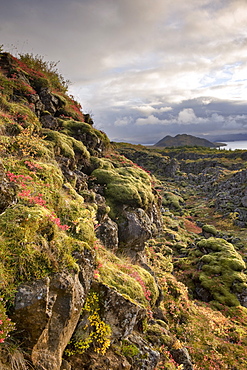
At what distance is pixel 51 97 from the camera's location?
2100cm

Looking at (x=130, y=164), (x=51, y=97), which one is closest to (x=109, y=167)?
(x=130, y=164)

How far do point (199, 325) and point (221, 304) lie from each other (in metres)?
4.70

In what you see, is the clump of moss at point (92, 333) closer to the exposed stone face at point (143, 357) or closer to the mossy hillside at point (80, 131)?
the exposed stone face at point (143, 357)

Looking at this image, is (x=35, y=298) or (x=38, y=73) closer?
(x=35, y=298)

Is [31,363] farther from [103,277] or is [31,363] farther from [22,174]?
[22,174]

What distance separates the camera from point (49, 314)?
17.1 ft

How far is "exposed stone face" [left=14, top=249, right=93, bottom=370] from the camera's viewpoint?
4941 mm

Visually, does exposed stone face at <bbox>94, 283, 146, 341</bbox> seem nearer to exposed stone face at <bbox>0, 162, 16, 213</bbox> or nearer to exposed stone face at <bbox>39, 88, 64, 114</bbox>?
exposed stone face at <bbox>0, 162, 16, 213</bbox>

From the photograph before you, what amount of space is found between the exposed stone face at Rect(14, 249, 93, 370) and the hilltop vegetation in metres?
0.03

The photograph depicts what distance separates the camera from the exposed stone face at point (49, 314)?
4.94 metres

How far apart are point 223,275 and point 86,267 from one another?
17.2 meters

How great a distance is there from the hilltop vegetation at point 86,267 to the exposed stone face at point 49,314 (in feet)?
0.08

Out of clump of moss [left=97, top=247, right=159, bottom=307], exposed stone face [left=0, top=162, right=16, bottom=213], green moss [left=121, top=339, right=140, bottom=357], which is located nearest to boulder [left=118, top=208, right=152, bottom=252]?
clump of moss [left=97, top=247, right=159, bottom=307]

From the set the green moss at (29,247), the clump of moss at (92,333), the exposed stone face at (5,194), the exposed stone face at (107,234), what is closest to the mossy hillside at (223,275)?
the exposed stone face at (107,234)
